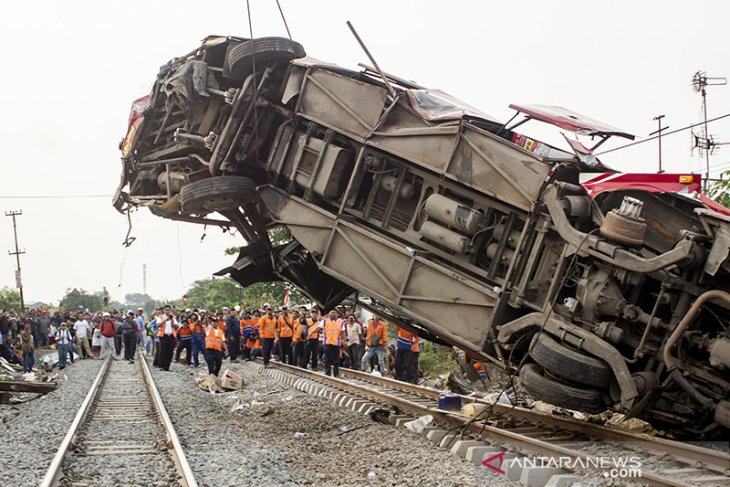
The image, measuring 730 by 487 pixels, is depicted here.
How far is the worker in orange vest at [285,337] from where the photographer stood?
749 inches

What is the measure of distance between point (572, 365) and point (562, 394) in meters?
0.32

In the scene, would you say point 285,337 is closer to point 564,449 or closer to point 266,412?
point 266,412

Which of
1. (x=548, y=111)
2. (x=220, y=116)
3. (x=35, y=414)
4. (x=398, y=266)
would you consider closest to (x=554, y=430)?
(x=398, y=266)

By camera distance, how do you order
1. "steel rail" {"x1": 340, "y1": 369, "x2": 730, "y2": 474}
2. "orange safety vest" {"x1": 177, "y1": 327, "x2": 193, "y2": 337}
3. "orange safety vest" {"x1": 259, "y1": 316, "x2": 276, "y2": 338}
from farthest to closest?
"orange safety vest" {"x1": 177, "y1": 327, "x2": 193, "y2": 337}, "orange safety vest" {"x1": 259, "y1": 316, "x2": 276, "y2": 338}, "steel rail" {"x1": 340, "y1": 369, "x2": 730, "y2": 474}

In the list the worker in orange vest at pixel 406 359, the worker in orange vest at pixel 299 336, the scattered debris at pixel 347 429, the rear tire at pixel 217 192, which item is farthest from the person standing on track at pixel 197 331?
the scattered debris at pixel 347 429

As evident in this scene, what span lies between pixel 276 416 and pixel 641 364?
5561mm

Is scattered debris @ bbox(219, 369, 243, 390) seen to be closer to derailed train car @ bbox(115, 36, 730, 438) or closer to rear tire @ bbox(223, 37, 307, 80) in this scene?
derailed train car @ bbox(115, 36, 730, 438)

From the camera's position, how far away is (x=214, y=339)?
50.0 feet

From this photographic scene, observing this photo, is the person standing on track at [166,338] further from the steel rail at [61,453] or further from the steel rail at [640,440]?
the steel rail at [640,440]

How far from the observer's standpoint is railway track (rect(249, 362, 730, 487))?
5664mm

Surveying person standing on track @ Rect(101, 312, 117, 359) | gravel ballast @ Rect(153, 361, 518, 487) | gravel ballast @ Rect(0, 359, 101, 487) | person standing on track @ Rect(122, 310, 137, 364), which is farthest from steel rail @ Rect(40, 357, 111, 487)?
person standing on track @ Rect(101, 312, 117, 359)

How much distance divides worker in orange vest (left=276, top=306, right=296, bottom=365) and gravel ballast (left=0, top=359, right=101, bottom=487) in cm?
515

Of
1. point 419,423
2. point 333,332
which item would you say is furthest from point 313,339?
point 419,423

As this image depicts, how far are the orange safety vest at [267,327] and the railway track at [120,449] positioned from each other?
20.9ft
